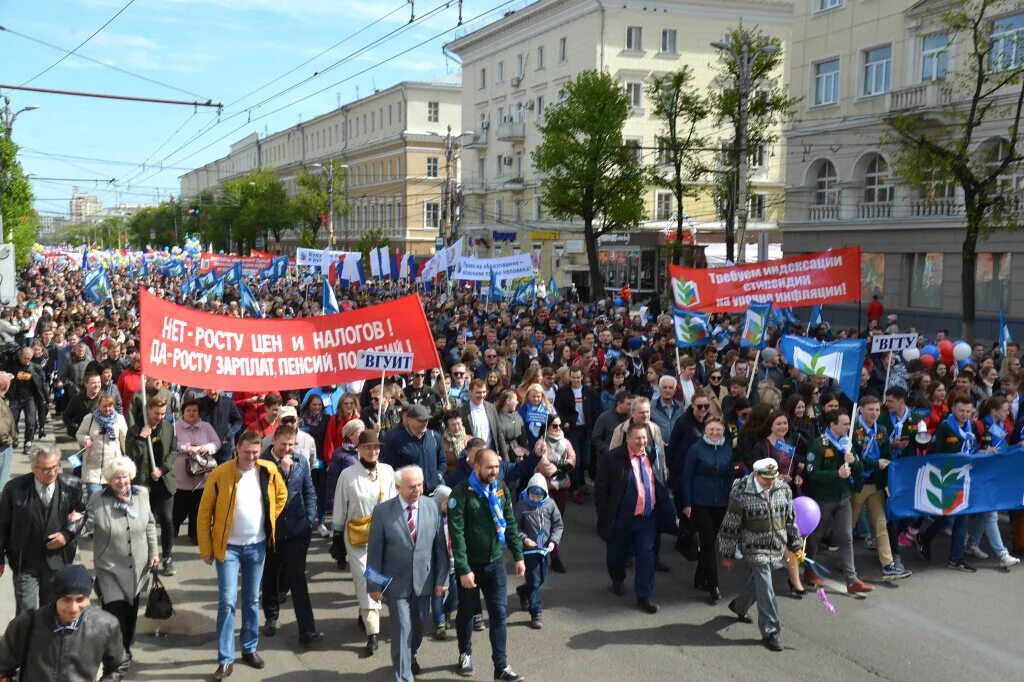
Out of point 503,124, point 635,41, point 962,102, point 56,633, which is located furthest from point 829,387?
point 503,124

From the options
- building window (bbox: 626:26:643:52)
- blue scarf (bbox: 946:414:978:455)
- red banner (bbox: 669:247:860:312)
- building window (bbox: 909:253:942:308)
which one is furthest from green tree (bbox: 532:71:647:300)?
blue scarf (bbox: 946:414:978:455)

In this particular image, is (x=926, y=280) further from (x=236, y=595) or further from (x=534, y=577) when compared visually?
(x=236, y=595)

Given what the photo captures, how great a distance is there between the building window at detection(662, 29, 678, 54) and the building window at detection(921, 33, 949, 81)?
2122 centimetres

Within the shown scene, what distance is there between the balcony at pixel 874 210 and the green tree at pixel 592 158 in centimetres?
771

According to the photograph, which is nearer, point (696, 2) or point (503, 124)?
point (696, 2)

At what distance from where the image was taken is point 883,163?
104ft

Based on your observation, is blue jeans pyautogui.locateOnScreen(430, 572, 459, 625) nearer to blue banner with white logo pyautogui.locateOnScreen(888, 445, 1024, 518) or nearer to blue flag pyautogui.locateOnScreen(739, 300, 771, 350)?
blue banner with white logo pyautogui.locateOnScreen(888, 445, 1024, 518)

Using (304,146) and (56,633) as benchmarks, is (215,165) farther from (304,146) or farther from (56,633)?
(56,633)

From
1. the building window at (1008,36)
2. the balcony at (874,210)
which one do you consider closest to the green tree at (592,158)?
the balcony at (874,210)

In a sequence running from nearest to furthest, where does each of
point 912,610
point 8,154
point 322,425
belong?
point 912,610 → point 322,425 → point 8,154

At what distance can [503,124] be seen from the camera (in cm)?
5638

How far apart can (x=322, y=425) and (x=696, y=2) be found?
148ft

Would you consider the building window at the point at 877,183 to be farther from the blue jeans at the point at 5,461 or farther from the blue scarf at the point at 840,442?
the blue jeans at the point at 5,461

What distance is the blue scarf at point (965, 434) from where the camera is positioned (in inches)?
356
